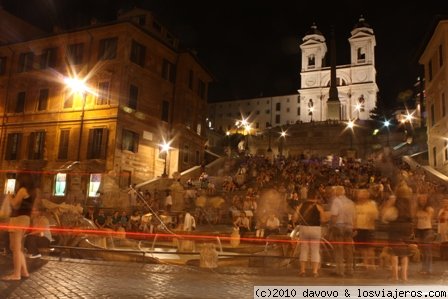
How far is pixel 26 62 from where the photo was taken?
36.0 m

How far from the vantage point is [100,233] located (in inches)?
543

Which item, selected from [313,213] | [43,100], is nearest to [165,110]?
[43,100]

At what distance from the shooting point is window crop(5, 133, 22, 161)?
34.4m

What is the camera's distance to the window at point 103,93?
31470 mm

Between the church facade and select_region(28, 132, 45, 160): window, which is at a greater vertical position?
the church facade

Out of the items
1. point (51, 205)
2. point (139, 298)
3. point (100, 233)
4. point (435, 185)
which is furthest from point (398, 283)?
point (435, 185)

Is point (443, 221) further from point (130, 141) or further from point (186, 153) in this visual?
point (186, 153)

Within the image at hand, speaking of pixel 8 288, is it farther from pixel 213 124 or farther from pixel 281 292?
pixel 213 124

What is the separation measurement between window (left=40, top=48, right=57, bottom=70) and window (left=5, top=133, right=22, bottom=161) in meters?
6.30

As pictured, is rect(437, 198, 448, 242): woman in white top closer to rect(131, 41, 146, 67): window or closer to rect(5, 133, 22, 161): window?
rect(131, 41, 146, 67): window

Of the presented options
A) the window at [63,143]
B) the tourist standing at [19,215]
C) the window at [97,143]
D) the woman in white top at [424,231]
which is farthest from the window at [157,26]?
the tourist standing at [19,215]

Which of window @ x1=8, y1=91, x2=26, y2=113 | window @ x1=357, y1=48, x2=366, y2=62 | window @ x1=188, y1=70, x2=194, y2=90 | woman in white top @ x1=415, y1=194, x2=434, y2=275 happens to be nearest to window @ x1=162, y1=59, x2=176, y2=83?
window @ x1=188, y1=70, x2=194, y2=90

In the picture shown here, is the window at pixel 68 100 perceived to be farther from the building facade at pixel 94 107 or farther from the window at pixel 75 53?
the window at pixel 75 53

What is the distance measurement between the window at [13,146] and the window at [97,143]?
7.76m
